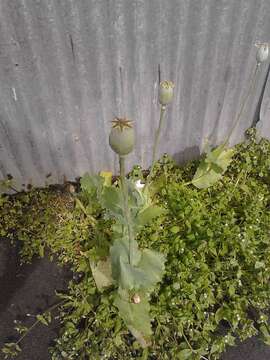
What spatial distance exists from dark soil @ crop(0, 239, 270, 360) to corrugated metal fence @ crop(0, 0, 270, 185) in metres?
0.51

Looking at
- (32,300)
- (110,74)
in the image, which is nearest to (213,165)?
(110,74)

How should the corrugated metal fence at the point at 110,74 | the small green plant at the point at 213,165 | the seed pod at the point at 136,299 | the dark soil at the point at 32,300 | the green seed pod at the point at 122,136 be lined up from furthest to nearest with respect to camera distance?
the small green plant at the point at 213,165 < the dark soil at the point at 32,300 < the seed pod at the point at 136,299 < the corrugated metal fence at the point at 110,74 < the green seed pod at the point at 122,136

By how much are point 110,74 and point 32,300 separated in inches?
47.5

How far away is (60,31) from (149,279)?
1077 mm

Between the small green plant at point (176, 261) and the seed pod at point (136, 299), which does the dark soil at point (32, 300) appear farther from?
the seed pod at point (136, 299)

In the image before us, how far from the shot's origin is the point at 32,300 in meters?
1.98

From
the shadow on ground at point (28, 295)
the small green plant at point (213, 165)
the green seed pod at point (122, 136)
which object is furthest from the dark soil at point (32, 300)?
the green seed pod at point (122, 136)

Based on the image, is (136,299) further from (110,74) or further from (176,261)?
(110,74)

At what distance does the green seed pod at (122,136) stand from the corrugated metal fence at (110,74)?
0.75m

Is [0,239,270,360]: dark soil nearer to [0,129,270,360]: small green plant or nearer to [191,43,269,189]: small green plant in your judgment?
[0,129,270,360]: small green plant

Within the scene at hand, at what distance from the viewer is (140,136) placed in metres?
2.13

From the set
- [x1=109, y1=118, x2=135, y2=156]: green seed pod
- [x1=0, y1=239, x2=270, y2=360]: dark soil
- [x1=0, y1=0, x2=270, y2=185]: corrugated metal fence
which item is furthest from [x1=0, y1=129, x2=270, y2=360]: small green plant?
[x1=109, y1=118, x2=135, y2=156]: green seed pod

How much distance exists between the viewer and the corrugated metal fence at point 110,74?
154 cm

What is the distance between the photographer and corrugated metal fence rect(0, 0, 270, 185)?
154 centimetres
